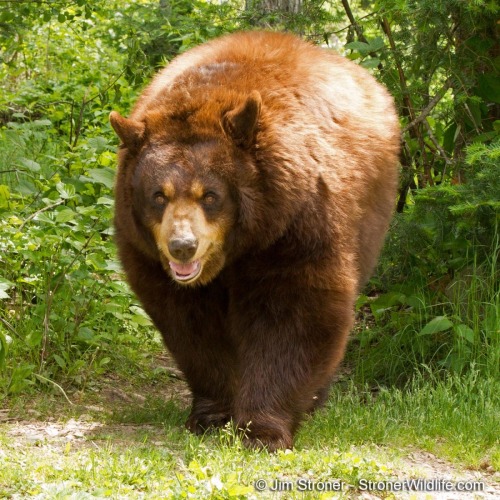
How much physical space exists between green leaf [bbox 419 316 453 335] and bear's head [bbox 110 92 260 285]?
1.99 m

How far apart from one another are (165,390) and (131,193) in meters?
2.35

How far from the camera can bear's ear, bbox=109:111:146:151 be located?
5410mm

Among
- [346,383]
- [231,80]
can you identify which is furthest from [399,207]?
[231,80]

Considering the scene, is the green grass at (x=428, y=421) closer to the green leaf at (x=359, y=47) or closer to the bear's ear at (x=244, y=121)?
the bear's ear at (x=244, y=121)

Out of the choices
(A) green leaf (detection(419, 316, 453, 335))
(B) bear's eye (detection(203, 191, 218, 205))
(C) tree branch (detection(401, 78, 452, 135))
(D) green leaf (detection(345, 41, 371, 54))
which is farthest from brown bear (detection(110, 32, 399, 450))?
(C) tree branch (detection(401, 78, 452, 135))

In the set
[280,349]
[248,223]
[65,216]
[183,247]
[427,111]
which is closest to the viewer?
[183,247]

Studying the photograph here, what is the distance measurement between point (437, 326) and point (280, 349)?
171 cm

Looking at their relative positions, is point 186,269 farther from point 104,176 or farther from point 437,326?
point 437,326

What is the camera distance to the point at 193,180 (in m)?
5.25

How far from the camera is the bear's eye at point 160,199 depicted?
5.28m

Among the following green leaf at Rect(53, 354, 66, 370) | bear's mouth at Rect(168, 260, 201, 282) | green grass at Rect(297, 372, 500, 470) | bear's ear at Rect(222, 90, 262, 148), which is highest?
bear's ear at Rect(222, 90, 262, 148)

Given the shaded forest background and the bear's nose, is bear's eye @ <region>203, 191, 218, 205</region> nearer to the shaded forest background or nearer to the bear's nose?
the bear's nose

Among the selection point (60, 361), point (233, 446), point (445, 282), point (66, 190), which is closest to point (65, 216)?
point (66, 190)

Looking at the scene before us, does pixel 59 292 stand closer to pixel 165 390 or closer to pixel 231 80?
pixel 165 390
